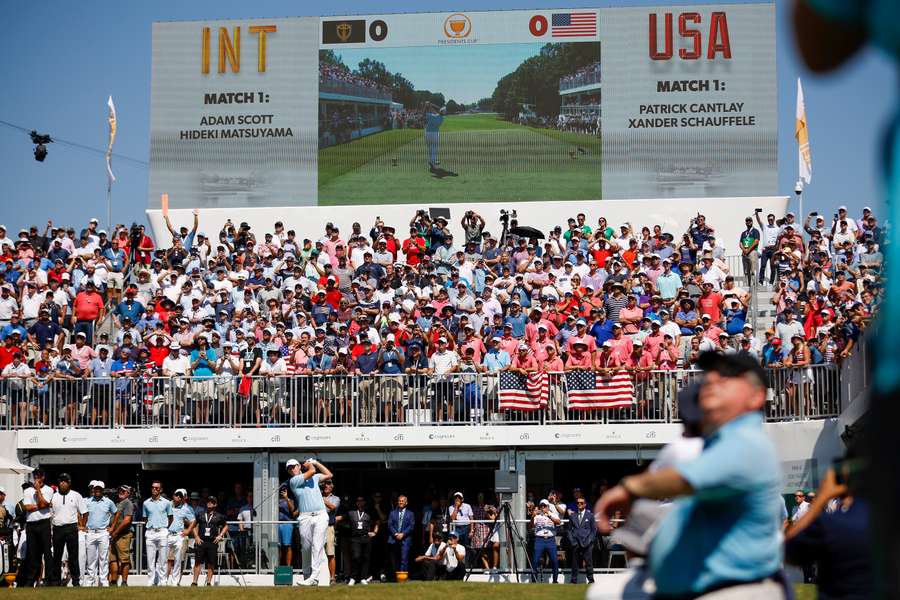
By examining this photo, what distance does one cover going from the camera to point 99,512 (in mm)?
23172

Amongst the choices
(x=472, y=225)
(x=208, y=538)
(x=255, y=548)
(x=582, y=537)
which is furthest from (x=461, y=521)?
(x=472, y=225)

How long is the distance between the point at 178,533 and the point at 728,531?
2022 cm

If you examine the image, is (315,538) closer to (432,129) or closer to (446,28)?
(432,129)

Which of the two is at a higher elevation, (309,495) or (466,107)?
(466,107)

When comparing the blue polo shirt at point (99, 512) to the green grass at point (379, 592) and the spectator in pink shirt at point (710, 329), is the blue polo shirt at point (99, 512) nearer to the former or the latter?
the green grass at point (379, 592)

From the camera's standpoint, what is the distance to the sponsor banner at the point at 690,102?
3775cm

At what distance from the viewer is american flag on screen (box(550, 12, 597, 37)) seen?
39.0 meters

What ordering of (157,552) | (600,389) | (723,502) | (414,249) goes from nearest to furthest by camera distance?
(723,502) → (157,552) → (600,389) → (414,249)

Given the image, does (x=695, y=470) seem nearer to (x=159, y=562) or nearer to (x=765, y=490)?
(x=765, y=490)

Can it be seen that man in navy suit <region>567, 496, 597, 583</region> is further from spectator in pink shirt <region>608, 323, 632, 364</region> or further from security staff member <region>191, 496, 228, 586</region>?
security staff member <region>191, 496, 228, 586</region>

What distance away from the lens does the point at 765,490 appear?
14.7 ft

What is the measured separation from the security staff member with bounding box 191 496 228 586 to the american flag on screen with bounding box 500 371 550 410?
5.51 metres

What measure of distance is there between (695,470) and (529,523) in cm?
1972

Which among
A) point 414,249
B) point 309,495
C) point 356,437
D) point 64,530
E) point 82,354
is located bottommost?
point 64,530
